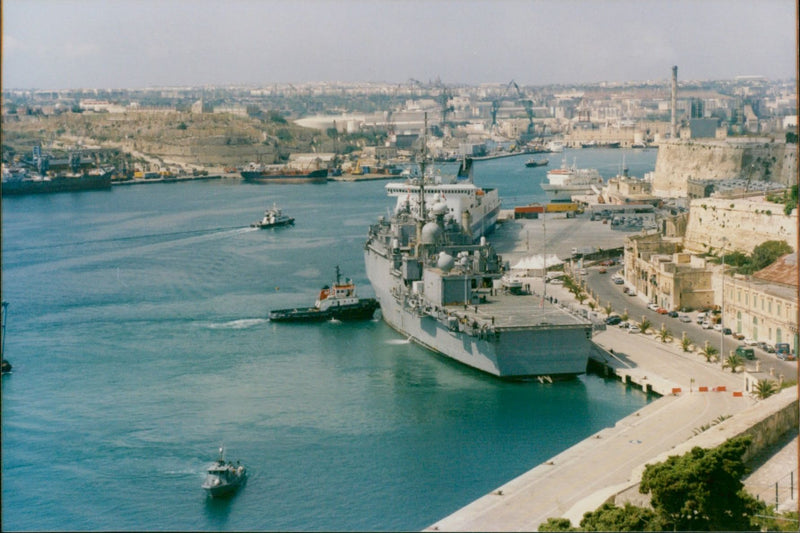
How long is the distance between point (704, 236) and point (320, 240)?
925cm

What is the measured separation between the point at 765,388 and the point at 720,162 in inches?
945

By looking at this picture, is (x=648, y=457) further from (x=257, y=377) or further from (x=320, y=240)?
(x=320, y=240)

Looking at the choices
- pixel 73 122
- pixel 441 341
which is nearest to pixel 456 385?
pixel 441 341

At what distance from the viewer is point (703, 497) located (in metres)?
7.48

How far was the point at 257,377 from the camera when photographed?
1357 centimetres

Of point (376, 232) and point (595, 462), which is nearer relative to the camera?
point (595, 462)

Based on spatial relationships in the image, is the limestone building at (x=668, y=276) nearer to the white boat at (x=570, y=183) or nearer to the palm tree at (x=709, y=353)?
the palm tree at (x=709, y=353)

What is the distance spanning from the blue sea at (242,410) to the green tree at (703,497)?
213cm

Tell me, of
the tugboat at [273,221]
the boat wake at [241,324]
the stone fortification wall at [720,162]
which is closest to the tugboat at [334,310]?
the boat wake at [241,324]

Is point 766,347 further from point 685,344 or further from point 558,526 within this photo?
point 558,526

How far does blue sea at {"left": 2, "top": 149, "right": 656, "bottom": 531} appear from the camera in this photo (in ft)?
31.1

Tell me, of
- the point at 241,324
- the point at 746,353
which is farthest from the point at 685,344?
the point at 241,324

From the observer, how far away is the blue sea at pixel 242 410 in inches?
373

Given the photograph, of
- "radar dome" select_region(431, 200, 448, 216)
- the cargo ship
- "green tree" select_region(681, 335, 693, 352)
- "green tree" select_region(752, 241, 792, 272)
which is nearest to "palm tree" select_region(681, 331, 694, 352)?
"green tree" select_region(681, 335, 693, 352)
